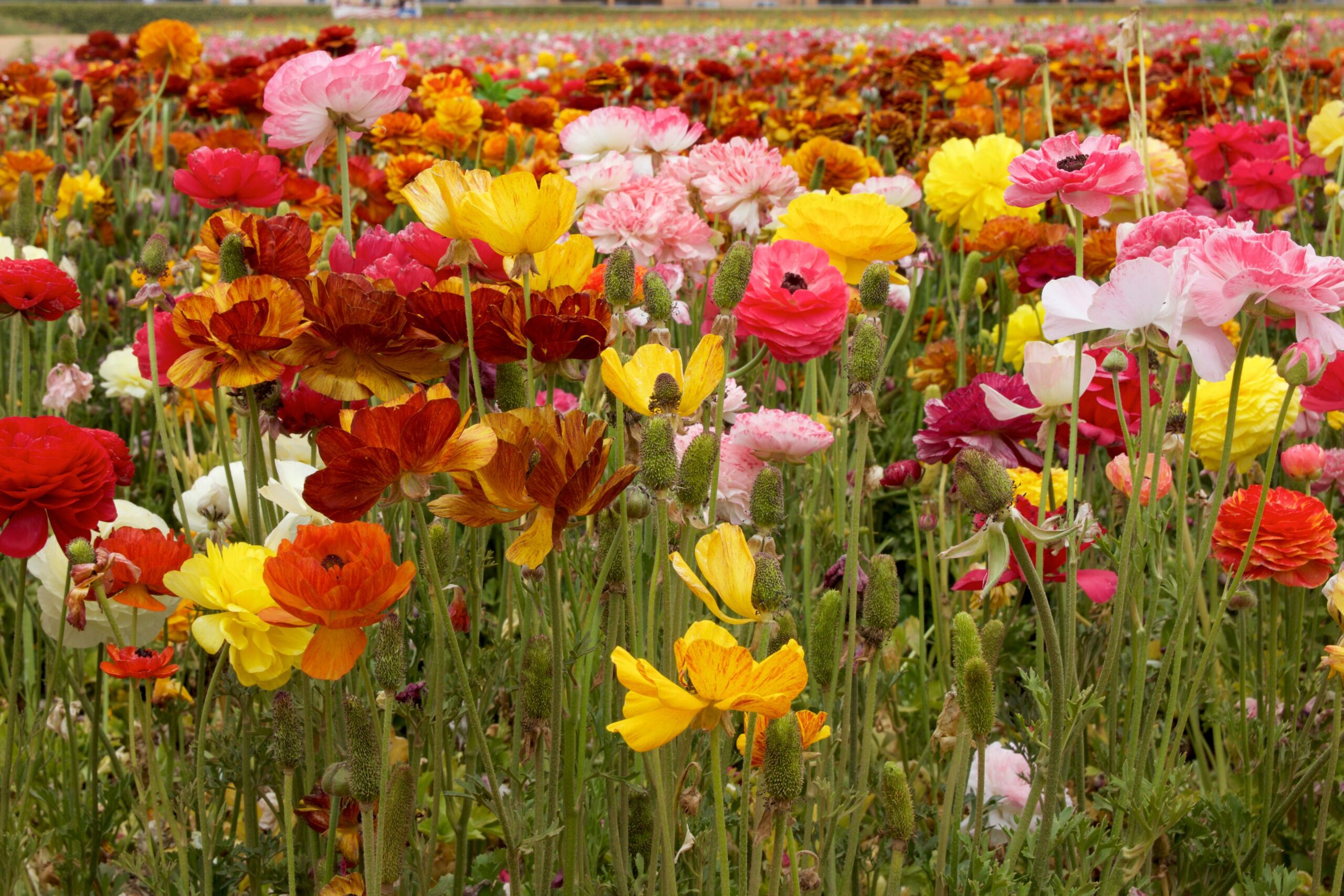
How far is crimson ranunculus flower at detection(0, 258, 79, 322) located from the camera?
1295 millimetres

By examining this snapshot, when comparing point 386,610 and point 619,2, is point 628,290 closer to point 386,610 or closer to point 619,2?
point 386,610

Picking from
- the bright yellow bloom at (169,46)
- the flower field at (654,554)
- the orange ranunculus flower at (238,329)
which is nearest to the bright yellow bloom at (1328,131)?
the flower field at (654,554)

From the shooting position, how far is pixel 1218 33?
31.2 ft

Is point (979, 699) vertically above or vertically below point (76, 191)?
below

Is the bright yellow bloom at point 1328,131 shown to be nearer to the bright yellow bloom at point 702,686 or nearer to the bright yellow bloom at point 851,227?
the bright yellow bloom at point 851,227

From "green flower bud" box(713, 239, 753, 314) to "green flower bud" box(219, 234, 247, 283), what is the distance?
0.46 meters

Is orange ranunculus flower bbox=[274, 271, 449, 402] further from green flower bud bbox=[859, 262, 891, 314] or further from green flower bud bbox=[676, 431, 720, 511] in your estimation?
green flower bud bbox=[859, 262, 891, 314]

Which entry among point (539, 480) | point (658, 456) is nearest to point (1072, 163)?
point (658, 456)

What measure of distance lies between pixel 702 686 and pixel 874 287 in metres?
0.61

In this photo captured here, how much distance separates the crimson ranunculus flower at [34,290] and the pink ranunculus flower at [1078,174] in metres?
1.06

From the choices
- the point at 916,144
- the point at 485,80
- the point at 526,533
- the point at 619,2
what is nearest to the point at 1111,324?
the point at 526,533

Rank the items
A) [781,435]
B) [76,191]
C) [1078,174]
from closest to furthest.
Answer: [1078,174], [781,435], [76,191]

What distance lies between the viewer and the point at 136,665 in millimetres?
1105

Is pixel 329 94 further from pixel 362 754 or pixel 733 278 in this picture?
pixel 362 754
